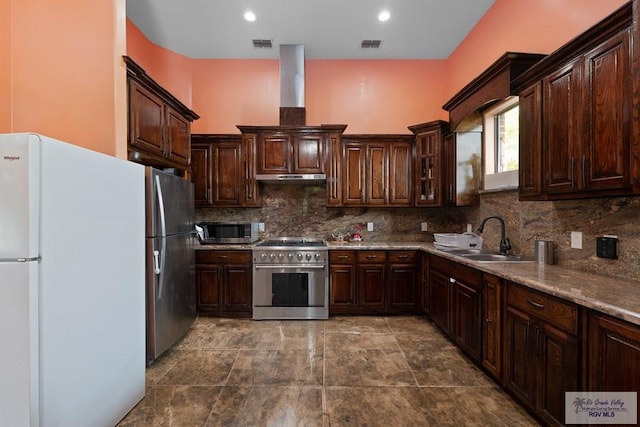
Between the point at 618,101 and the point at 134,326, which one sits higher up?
the point at 618,101

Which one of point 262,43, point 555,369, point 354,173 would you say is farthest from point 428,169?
point 262,43

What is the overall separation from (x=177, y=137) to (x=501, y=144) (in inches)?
143

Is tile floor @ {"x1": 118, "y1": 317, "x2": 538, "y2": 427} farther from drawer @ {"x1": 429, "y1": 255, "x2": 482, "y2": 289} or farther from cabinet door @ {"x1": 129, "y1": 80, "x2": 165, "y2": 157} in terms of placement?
cabinet door @ {"x1": 129, "y1": 80, "x2": 165, "y2": 157}

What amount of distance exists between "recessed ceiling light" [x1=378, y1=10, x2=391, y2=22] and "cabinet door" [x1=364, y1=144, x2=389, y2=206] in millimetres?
1451

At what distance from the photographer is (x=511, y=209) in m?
2.85

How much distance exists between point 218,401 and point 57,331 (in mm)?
1146

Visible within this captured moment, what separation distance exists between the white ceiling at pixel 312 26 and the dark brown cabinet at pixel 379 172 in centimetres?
126

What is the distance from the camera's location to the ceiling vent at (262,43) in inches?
147

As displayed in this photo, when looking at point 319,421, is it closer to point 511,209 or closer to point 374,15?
point 511,209

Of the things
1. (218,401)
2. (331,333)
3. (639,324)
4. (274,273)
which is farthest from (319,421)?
(274,273)

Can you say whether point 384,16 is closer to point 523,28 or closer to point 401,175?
point 523,28

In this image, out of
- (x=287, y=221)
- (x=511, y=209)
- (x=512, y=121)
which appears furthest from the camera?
(x=287, y=221)

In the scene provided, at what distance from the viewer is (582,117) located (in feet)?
5.73

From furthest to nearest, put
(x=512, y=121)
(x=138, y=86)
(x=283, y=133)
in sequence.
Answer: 1. (x=283, y=133)
2. (x=512, y=121)
3. (x=138, y=86)
